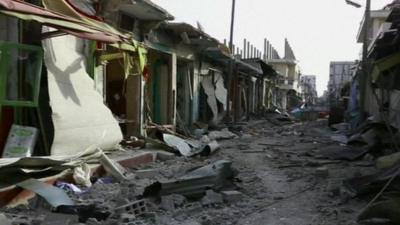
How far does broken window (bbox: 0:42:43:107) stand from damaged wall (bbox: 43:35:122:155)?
33cm

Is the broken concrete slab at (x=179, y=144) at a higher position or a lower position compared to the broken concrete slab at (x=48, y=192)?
lower

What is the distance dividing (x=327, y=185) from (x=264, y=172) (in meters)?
1.78

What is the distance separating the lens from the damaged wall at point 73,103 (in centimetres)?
823

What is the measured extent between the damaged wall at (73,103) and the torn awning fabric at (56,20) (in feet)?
3.28

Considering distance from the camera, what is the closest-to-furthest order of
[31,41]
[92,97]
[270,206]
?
1. [270,206]
2. [31,41]
3. [92,97]

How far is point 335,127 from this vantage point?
24641 millimetres

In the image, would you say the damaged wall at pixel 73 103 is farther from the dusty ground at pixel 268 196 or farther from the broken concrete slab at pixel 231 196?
the broken concrete slab at pixel 231 196

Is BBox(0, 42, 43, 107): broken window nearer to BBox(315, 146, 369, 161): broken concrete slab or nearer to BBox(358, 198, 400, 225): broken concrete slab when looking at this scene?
BBox(358, 198, 400, 225): broken concrete slab

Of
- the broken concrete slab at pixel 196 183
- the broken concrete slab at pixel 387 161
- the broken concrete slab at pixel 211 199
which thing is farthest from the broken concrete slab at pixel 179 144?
the broken concrete slab at pixel 211 199

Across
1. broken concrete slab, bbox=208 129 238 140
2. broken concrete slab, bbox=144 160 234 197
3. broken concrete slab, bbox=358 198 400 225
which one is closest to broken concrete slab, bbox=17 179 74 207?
broken concrete slab, bbox=144 160 234 197

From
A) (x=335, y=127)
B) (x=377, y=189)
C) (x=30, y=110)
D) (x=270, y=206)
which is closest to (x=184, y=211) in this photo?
(x=270, y=206)

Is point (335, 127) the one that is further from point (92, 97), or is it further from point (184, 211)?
point (184, 211)

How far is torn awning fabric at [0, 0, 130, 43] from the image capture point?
5.93 metres

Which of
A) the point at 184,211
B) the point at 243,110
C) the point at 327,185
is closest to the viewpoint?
the point at 184,211
